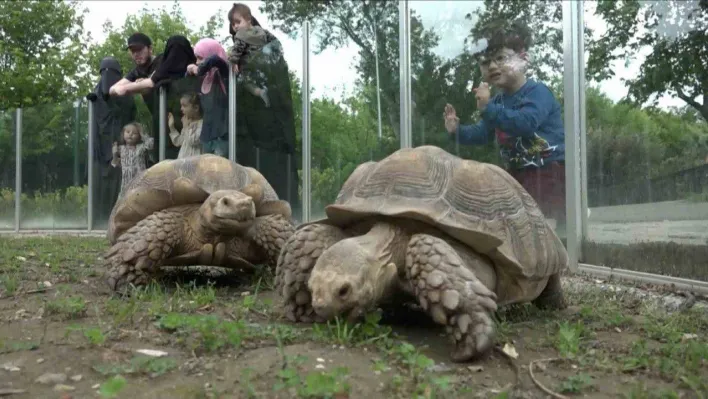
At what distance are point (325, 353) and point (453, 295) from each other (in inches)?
17.3

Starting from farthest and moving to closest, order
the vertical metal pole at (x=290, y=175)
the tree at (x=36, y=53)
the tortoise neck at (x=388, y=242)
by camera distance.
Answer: the tree at (x=36, y=53) < the vertical metal pole at (x=290, y=175) < the tortoise neck at (x=388, y=242)

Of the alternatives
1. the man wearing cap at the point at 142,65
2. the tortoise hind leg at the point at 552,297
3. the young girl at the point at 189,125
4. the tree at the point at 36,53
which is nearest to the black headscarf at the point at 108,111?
the man wearing cap at the point at 142,65

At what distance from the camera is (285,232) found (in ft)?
12.2

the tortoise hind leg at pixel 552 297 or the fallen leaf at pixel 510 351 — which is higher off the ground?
the tortoise hind leg at pixel 552 297

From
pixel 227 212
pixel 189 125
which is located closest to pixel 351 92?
pixel 189 125

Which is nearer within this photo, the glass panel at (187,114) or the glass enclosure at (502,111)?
the glass enclosure at (502,111)

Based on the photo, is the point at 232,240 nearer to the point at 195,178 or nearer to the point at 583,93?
the point at 195,178

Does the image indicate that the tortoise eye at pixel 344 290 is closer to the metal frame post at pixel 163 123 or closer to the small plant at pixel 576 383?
the small plant at pixel 576 383

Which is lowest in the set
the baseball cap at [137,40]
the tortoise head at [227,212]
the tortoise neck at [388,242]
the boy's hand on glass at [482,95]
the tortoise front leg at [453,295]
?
the tortoise front leg at [453,295]

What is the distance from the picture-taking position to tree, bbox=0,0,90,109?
2070cm

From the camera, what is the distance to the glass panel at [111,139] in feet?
25.5

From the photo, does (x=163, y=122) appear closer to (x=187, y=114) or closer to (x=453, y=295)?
(x=187, y=114)

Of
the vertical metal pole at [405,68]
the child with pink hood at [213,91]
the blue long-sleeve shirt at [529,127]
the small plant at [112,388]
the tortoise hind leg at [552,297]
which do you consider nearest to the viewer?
the small plant at [112,388]

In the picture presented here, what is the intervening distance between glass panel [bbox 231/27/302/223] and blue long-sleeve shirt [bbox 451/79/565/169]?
2447 millimetres
